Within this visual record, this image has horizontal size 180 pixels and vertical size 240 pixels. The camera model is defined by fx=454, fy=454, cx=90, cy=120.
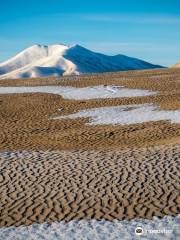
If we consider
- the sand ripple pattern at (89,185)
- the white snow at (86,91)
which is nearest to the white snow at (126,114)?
the white snow at (86,91)

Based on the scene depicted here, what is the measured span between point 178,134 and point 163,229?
37.7 ft

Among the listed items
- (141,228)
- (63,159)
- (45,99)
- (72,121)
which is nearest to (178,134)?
(63,159)

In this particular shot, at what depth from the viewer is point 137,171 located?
15.6m

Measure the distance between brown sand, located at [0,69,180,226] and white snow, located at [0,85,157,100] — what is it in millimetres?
10823

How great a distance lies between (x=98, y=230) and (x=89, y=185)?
360 cm

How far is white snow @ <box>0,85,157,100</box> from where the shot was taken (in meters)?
38.8

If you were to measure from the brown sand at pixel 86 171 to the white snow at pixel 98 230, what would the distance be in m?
0.46

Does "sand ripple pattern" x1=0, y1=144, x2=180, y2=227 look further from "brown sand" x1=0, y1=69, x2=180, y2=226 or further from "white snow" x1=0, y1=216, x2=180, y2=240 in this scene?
"white snow" x1=0, y1=216, x2=180, y2=240

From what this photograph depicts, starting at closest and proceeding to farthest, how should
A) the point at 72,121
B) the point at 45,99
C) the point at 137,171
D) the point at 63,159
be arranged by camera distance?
the point at 137,171 → the point at 63,159 → the point at 72,121 → the point at 45,99

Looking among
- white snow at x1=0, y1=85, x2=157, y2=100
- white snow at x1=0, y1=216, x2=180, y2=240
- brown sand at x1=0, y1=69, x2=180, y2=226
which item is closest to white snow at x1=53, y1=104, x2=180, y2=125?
brown sand at x1=0, y1=69, x2=180, y2=226

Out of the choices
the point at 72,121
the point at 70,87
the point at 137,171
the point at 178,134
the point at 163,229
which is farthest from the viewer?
the point at 70,87

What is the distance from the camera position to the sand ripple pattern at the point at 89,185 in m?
12.1

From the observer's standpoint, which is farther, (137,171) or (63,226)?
(137,171)

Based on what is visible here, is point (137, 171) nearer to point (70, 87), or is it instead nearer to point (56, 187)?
point (56, 187)
